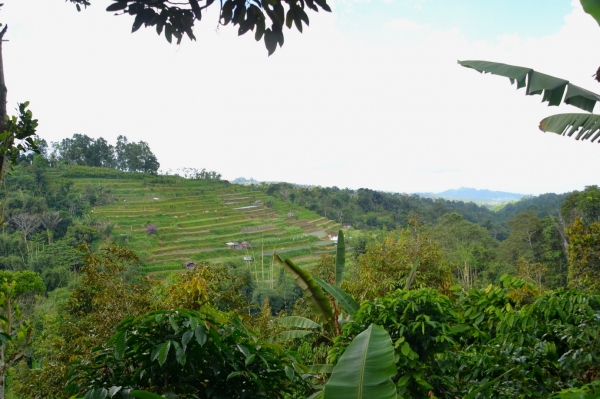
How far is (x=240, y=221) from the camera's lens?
30.5 m

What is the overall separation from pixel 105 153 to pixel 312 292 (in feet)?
138

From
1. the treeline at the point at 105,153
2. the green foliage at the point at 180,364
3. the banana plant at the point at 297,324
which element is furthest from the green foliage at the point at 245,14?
the treeline at the point at 105,153

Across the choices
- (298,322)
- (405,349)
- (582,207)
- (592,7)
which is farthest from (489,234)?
(592,7)

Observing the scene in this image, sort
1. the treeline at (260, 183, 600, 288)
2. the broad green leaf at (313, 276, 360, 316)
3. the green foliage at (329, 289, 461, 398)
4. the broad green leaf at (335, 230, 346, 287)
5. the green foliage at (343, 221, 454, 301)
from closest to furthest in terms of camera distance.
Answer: the green foliage at (329, 289, 461, 398)
the broad green leaf at (313, 276, 360, 316)
the broad green leaf at (335, 230, 346, 287)
the green foliage at (343, 221, 454, 301)
the treeline at (260, 183, 600, 288)

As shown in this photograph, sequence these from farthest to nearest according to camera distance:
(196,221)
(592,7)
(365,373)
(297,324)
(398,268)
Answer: (196,221) < (398,268) < (297,324) < (592,7) < (365,373)

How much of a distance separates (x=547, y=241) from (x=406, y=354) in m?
20.0

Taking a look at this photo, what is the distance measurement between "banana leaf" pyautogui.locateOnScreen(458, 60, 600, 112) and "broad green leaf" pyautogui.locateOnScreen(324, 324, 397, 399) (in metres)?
1.45

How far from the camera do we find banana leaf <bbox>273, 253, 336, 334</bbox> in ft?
9.50

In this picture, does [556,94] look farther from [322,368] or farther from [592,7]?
[322,368]

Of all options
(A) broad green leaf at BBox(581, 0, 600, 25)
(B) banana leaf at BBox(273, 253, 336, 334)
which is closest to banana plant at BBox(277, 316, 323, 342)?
(B) banana leaf at BBox(273, 253, 336, 334)

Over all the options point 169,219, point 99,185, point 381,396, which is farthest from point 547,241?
point 99,185

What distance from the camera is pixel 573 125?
1924mm

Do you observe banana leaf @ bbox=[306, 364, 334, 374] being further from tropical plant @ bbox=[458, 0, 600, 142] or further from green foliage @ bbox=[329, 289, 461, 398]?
tropical plant @ bbox=[458, 0, 600, 142]

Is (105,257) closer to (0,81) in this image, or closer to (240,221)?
(0,81)
